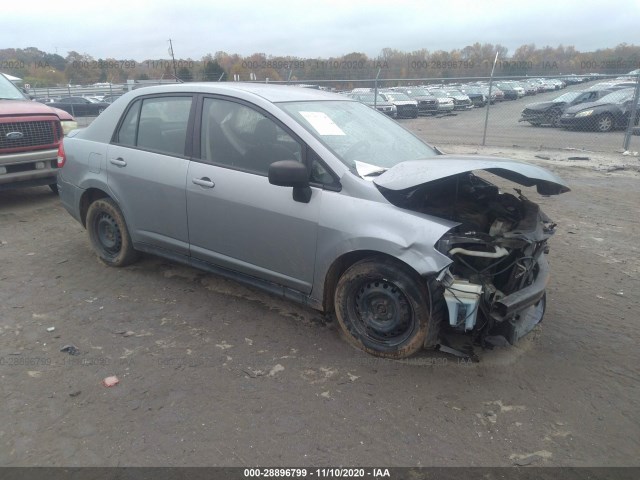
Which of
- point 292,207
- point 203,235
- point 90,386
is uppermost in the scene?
point 292,207

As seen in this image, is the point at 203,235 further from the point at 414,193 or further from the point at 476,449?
the point at 476,449

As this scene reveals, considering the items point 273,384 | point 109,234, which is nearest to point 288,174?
point 273,384

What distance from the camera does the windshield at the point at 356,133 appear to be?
3.48 metres

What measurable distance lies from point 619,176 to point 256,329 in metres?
9.15

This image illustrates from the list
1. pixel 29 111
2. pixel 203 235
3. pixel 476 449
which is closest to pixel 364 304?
pixel 476 449

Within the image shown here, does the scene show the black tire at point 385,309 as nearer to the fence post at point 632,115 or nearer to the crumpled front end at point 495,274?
the crumpled front end at point 495,274

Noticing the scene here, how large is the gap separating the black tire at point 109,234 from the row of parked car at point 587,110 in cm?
1532

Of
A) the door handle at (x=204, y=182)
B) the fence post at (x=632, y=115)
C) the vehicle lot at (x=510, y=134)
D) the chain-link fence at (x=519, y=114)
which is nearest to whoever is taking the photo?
the door handle at (x=204, y=182)

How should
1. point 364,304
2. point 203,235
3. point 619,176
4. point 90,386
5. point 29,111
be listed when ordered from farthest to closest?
1. point 619,176
2. point 29,111
3. point 203,235
4. point 364,304
5. point 90,386

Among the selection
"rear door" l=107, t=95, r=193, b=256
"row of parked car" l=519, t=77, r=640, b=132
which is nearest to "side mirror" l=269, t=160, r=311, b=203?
"rear door" l=107, t=95, r=193, b=256

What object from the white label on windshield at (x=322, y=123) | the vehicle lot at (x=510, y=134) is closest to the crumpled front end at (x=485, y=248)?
the white label on windshield at (x=322, y=123)

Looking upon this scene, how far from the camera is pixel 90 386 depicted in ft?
9.70

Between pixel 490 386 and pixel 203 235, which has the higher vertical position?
pixel 203 235

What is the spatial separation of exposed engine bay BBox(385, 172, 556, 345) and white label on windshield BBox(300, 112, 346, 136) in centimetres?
77
